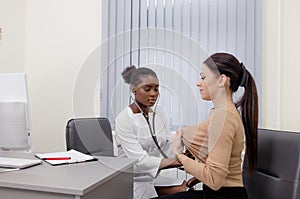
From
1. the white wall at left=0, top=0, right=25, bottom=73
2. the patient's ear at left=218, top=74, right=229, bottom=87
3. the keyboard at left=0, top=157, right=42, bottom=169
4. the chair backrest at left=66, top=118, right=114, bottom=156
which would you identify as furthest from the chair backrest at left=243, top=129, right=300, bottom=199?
the white wall at left=0, top=0, right=25, bottom=73

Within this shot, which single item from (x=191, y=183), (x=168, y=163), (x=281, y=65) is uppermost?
(x=281, y=65)

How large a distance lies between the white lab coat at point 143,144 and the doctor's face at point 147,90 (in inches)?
3.9

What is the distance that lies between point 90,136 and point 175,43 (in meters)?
0.72

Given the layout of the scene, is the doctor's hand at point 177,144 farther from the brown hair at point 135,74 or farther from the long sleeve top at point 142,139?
the brown hair at point 135,74

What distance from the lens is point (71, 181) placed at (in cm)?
100

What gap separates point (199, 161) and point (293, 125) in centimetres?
123

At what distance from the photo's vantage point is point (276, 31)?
2.20 meters

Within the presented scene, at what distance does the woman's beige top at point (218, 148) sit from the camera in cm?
108

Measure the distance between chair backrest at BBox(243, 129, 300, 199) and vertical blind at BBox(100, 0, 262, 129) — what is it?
12.3 inches

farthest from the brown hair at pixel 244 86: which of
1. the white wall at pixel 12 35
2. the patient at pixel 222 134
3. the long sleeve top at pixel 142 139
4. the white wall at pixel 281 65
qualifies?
the white wall at pixel 12 35

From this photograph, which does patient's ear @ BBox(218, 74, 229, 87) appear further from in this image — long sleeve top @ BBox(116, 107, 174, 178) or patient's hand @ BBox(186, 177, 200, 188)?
patient's hand @ BBox(186, 177, 200, 188)

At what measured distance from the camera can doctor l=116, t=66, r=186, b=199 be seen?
1.25 metres

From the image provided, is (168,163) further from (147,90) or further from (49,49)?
(49,49)

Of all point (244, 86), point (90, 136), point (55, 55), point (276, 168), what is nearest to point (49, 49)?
point (55, 55)
